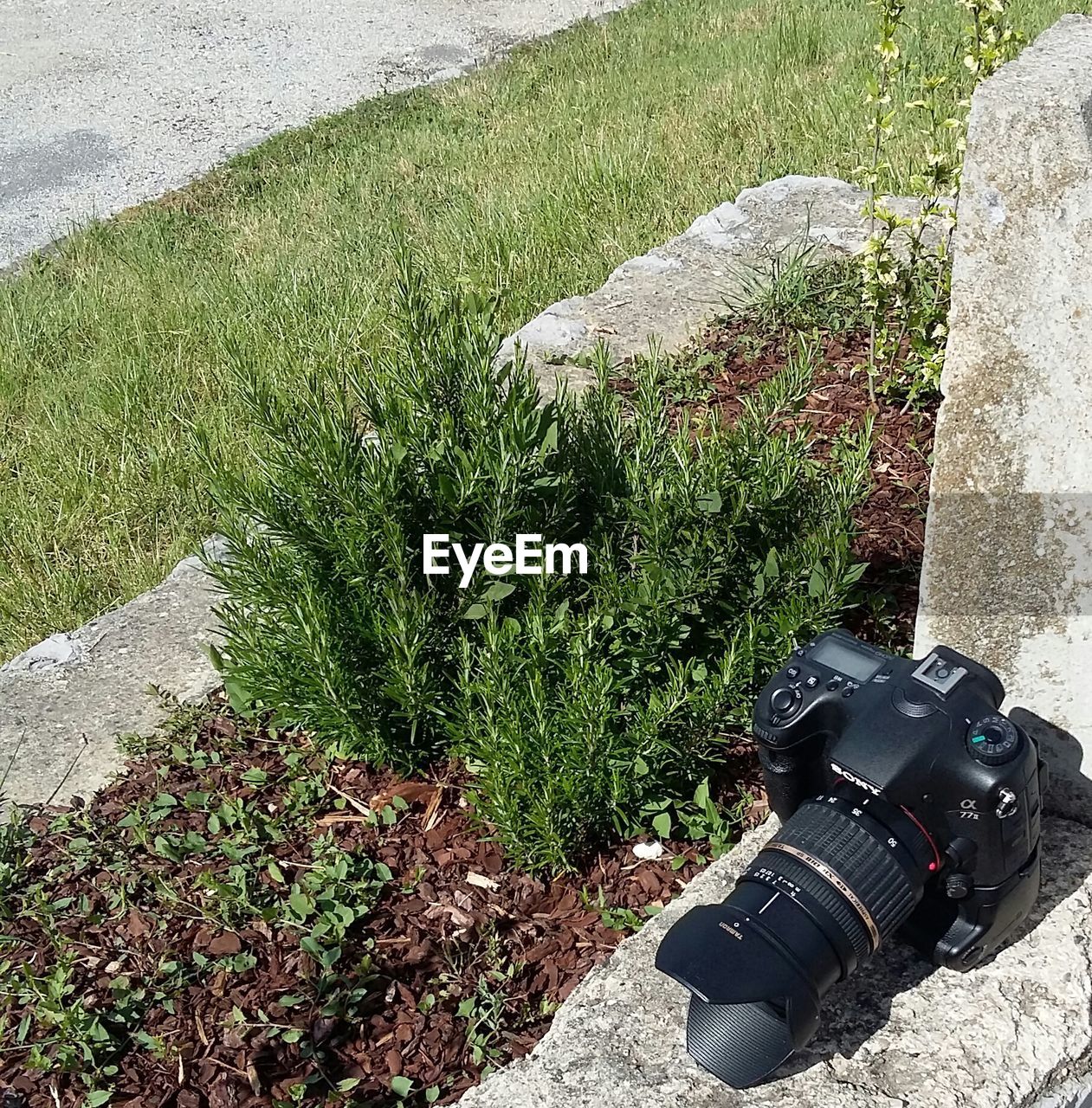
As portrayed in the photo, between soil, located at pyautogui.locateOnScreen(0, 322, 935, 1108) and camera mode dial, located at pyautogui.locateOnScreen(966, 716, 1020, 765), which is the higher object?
camera mode dial, located at pyautogui.locateOnScreen(966, 716, 1020, 765)

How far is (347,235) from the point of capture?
18.6ft

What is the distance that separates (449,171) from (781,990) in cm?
535

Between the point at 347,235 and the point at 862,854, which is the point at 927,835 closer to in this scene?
the point at 862,854

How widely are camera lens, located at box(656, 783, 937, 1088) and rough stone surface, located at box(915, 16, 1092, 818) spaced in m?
0.59

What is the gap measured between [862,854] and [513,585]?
94 cm

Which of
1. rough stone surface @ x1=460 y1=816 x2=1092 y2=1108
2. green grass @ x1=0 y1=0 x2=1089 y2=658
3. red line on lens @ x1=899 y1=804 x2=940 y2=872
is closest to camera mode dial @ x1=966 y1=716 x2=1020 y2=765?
red line on lens @ x1=899 y1=804 x2=940 y2=872

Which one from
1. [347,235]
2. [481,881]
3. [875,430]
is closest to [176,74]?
[347,235]

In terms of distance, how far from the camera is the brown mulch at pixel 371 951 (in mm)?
2188

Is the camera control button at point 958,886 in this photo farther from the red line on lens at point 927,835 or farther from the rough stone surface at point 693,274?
the rough stone surface at point 693,274

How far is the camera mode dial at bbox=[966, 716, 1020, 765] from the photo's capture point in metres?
1.78

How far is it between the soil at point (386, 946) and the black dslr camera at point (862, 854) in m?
0.47

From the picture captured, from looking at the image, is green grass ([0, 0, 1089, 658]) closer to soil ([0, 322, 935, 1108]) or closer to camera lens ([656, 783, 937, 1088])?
soil ([0, 322, 935, 1108])

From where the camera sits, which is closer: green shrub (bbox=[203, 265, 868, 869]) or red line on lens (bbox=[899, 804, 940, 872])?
red line on lens (bbox=[899, 804, 940, 872])

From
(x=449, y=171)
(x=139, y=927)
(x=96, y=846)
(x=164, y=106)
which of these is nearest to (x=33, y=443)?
(x=96, y=846)
